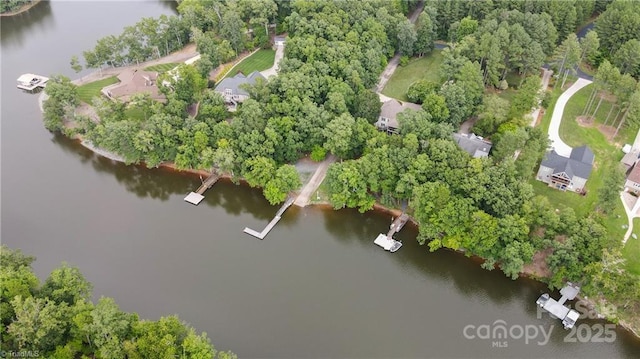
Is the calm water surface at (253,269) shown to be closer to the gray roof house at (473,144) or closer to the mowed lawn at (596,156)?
the mowed lawn at (596,156)

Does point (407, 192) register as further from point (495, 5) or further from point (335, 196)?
point (495, 5)

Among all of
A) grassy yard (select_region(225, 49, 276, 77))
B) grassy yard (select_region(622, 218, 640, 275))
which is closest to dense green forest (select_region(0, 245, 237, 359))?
grassy yard (select_region(622, 218, 640, 275))

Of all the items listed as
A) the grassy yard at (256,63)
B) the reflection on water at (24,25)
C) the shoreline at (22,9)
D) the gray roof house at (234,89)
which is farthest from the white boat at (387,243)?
the shoreline at (22,9)

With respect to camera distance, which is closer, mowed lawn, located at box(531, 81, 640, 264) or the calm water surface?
the calm water surface

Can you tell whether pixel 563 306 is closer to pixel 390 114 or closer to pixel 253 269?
pixel 253 269

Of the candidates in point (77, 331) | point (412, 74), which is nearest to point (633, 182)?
point (412, 74)

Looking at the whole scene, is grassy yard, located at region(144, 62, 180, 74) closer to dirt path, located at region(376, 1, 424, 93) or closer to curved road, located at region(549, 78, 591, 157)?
dirt path, located at region(376, 1, 424, 93)

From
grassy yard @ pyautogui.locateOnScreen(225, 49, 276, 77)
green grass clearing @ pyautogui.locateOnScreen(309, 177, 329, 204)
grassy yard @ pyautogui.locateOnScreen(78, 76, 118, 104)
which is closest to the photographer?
green grass clearing @ pyautogui.locateOnScreen(309, 177, 329, 204)
